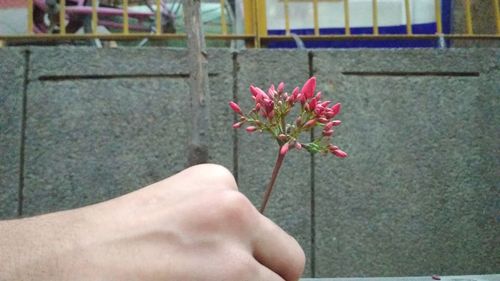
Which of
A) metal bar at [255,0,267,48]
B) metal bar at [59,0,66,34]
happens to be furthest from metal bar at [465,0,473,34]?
metal bar at [59,0,66,34]

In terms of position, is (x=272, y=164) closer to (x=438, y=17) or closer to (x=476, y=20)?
(x=438, y=17)

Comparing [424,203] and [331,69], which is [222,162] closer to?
[331,69]

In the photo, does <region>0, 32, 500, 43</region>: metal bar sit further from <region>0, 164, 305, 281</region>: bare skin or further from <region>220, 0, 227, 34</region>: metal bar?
<region>0, 164, 305, 281</region>: bare skin

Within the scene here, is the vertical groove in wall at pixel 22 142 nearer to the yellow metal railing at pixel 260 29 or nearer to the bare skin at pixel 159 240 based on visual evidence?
the yellow metal railing at pixel 260 29

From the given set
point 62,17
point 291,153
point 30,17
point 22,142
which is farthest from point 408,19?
point 22,142

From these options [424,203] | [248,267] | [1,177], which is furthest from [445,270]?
[248,267]

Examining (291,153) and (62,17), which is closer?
(291,153)
